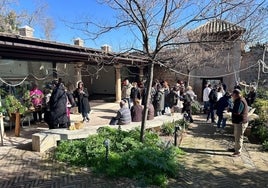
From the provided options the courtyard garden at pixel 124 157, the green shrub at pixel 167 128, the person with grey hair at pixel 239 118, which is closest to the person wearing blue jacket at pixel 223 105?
the green shrub at pixel 167 128

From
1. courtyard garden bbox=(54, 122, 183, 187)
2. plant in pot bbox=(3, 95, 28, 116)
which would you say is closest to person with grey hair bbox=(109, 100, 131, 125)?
courtyard garden bbox=(54, 122, 183, 187)

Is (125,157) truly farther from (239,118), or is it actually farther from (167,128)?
(167,128)

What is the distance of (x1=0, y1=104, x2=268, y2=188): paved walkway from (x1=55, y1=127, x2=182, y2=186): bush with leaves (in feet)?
0.72

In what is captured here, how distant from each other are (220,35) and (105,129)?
4615mm

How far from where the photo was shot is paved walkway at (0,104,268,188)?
15.9 ft

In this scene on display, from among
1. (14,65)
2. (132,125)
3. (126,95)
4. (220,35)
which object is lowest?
(132,125)

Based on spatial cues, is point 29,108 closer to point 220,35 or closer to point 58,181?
point 58,181

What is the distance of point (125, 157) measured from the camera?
550 centimetres

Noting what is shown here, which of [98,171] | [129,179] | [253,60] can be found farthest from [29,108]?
[253,60]

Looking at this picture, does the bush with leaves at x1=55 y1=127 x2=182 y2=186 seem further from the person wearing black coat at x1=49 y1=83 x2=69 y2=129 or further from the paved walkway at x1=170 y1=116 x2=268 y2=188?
the person wearing black coat at x1=49 y1=83 x2=69 y2=129

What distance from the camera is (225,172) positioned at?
18.3 feet

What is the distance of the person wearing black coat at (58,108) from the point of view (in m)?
7.36

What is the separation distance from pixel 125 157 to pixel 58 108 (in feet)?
9.63

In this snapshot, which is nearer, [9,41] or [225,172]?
[225,172]
